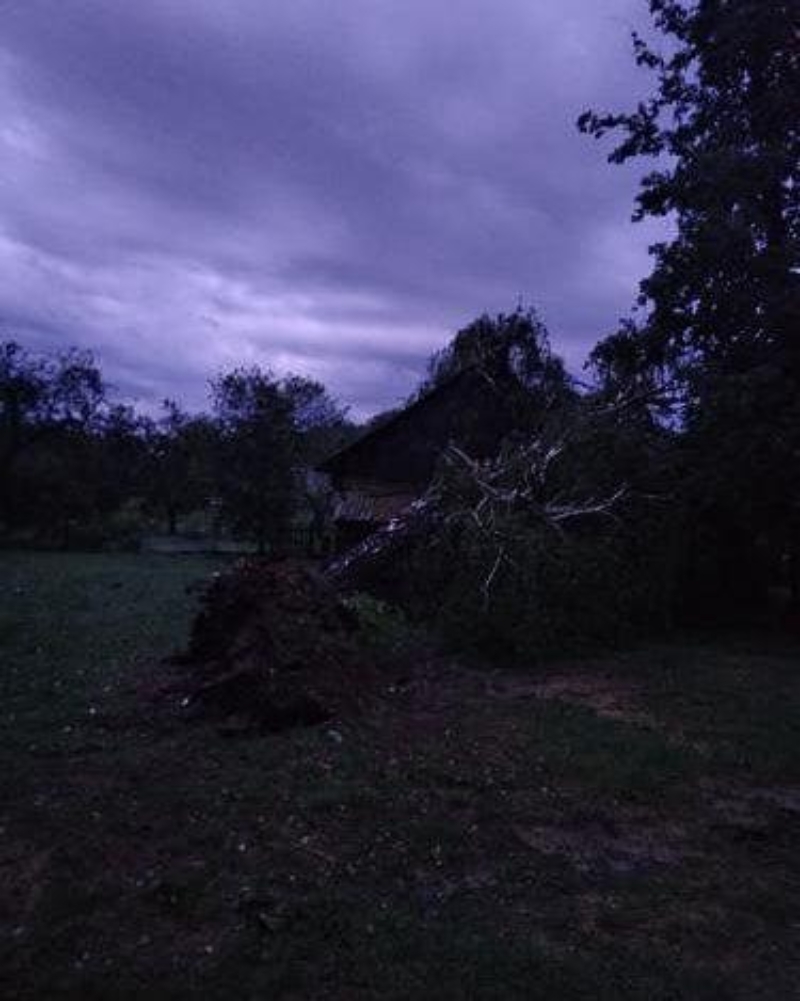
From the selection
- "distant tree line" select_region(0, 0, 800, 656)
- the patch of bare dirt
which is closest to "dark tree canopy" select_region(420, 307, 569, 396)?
"distant tree line" select_region(0, 0, 800, 656)

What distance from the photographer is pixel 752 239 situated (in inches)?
525

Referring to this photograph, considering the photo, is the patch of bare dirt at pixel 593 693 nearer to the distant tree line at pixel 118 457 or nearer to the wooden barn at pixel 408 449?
the wooden barn at pixel 408 449

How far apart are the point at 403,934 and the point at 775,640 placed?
35.1ft

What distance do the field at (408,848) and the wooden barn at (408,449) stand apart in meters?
12.8

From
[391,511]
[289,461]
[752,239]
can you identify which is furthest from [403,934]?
[289,461]

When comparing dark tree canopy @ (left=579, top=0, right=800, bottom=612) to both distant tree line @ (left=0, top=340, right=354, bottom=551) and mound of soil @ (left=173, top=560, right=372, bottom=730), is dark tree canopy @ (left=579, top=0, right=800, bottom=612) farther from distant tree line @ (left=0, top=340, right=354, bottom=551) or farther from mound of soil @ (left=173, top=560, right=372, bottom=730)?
distant tree line @ (left=0, top=340, right=354, bottom=551)

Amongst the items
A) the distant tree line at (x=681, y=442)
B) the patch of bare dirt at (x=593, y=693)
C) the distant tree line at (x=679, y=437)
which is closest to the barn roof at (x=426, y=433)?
the distant tree line at (x=679, y=437)

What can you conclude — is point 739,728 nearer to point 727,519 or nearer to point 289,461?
point 727,519

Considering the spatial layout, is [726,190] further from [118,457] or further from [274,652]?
[118,457]

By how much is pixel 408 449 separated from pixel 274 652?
1662 centimetres

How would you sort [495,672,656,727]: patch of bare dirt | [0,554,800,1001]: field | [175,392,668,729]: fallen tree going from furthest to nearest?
[495,672,656,727]: patch of bare dirt → [175,392,668,729]: fallen tree → [0,554,800,1001]: field

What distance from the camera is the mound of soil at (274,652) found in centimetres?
754

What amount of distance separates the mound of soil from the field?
36 cm

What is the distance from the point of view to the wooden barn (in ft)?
70.1
